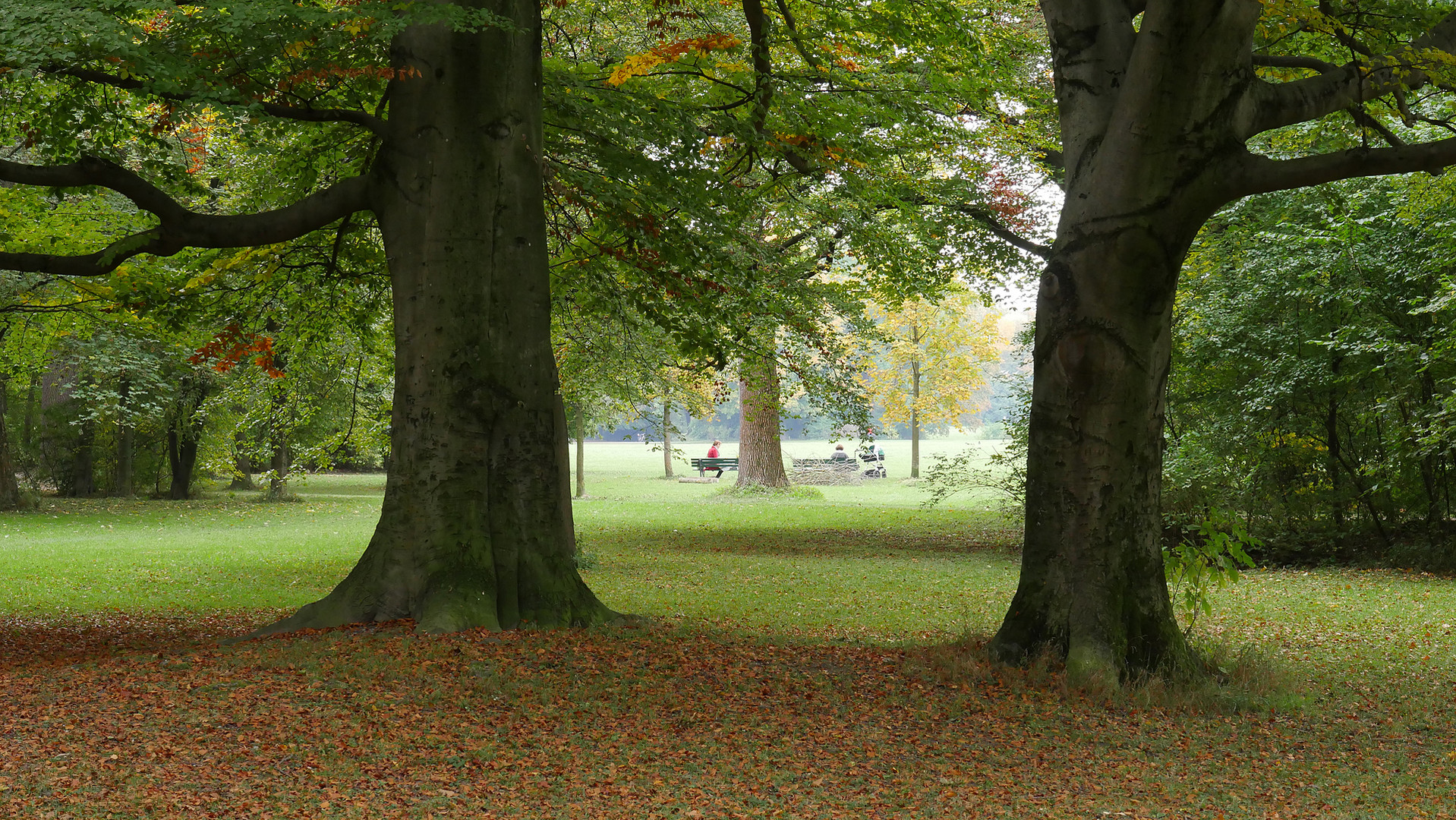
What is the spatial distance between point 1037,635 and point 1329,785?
6.72 ft

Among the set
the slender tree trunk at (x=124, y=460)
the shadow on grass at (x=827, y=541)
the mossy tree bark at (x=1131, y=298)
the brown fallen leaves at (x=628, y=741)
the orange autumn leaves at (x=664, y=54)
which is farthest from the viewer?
the slender tree trunk at (x=124, y=460)

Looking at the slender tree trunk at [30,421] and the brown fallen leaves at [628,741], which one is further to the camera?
the slender tree trunk at [30,421]

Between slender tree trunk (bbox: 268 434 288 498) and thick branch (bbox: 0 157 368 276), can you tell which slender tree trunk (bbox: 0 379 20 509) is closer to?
slender tree trunk (bbox: 268 434 288 498)

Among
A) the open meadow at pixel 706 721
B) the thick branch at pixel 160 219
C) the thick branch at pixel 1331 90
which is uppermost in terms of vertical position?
the thick branch at pixel 1331 90

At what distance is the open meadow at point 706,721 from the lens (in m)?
4.59

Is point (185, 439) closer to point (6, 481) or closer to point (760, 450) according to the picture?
point (6, 481)

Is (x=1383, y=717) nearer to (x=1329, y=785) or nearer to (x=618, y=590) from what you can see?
(x=1329, y=785)

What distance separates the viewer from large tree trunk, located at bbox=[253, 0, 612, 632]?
7.82m

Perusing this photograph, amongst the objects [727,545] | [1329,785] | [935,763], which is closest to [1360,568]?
[727,545]

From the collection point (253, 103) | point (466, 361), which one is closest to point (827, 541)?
point (466, 361)

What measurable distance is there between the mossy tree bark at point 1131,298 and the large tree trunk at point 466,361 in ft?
11.5

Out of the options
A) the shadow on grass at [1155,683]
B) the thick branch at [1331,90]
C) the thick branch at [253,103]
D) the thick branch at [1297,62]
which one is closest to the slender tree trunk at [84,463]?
the thick branch at [253,103]

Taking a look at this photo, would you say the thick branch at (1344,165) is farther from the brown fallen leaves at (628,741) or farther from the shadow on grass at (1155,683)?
the brown fallen leaves at (628,741)

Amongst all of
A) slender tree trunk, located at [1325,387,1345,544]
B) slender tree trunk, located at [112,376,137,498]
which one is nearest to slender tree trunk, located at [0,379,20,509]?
slender tree trunk, located at [112,376,137,498]
